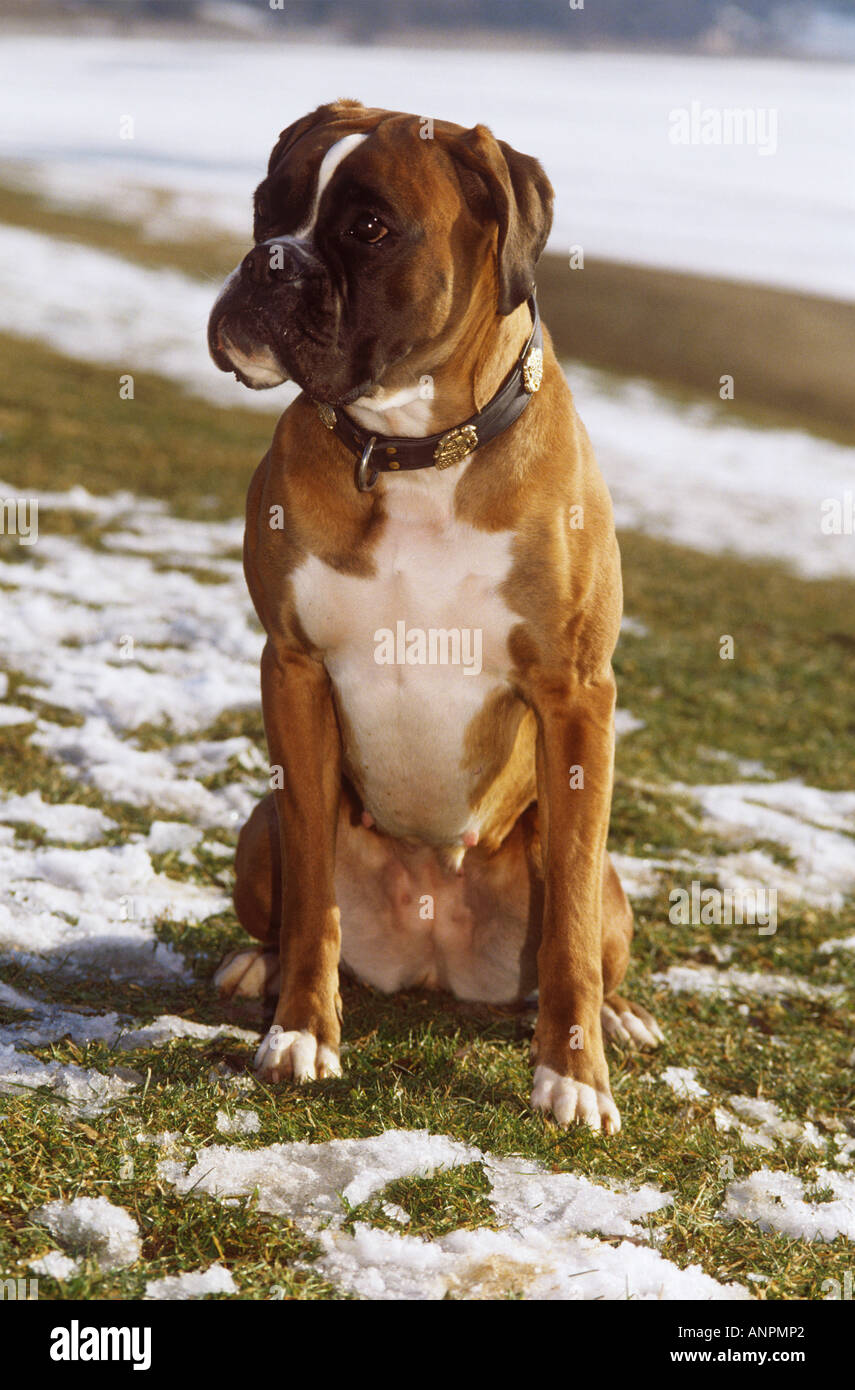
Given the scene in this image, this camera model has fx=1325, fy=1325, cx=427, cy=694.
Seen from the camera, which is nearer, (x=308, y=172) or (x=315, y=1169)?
(x=315, y=1169)

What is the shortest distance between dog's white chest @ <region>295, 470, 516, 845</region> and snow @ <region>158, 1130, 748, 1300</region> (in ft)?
3.07

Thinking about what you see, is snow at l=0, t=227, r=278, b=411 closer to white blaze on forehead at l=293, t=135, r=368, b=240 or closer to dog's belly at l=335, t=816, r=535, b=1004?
dog's belly at l=335, t=816, r=535, b=1004

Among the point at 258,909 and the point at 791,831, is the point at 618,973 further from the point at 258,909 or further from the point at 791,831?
the point at 791,831

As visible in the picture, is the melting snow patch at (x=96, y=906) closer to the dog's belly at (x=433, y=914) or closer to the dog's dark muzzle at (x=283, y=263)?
the dog's belly at (x=433, y=914)

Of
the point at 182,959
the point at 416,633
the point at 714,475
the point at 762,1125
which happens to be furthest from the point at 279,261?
the point at 714,475

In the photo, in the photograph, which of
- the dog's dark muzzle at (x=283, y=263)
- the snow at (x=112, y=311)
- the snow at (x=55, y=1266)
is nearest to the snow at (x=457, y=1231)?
the snow at (x=55, y=1266)

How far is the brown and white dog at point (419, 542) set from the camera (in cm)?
283

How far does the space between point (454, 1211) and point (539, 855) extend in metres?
1.17

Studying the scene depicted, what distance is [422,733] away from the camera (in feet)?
10.5

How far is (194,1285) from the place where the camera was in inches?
84.9

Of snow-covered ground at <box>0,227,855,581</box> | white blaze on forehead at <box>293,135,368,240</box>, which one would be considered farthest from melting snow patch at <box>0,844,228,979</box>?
snow-covered ground at <box>0,227,855,581</box>


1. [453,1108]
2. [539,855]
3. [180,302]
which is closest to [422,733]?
[539,855]

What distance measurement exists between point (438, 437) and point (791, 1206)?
181cm

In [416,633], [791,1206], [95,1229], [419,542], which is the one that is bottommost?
[791,1206]
